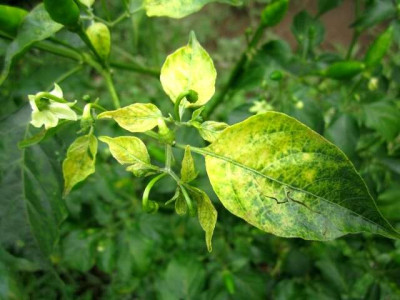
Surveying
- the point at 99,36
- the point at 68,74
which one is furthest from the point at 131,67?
the point at 99,36

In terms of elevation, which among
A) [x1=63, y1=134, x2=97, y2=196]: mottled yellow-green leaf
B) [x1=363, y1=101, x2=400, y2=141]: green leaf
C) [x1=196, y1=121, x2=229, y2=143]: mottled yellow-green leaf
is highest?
[x1=196, y1=121, x2=229, y2=143]: mottled yellow-green leaf

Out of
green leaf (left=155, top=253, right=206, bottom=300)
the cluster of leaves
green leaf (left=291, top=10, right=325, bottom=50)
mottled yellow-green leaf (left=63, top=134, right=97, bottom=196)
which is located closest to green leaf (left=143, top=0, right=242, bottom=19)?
the cluster of leaves

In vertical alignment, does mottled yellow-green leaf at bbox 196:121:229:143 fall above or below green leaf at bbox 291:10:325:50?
above

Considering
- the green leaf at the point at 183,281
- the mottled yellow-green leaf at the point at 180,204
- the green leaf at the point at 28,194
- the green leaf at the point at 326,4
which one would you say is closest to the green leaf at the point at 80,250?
the green leaf at the point at 183,281

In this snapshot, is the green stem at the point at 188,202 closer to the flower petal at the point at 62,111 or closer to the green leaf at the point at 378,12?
the flower petal at the point at 62,111

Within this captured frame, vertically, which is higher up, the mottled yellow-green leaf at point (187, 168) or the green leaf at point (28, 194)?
the mottled yellow-green leaf at point (187, 168)

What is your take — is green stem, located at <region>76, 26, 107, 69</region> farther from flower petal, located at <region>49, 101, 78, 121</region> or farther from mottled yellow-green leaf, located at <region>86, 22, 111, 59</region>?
flower petal, located at <region>49, 101, 78, 121</region>
